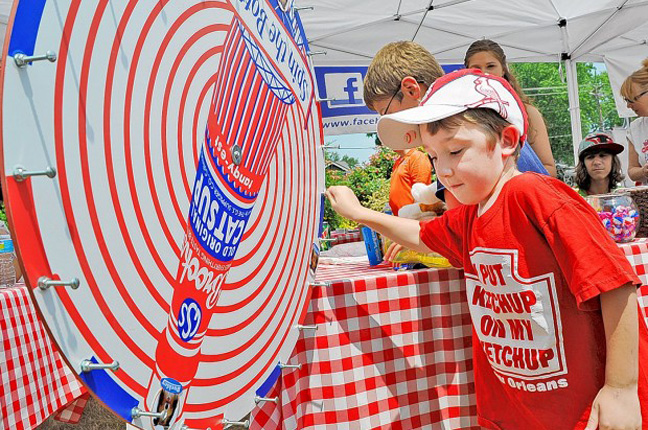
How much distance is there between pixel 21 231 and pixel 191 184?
26 centimetres

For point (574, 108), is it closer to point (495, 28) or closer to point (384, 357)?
point (495, 28)

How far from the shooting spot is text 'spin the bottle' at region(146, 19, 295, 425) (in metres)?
0.74

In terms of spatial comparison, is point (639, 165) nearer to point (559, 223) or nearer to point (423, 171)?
point (423, 171)

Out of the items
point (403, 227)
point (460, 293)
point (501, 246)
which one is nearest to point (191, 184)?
point (501, 246)

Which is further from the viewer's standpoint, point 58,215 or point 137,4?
point 137,4

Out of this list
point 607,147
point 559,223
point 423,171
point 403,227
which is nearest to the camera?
point 559,223

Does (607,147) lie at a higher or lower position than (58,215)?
higher

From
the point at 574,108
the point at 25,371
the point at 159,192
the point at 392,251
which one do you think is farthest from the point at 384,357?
the point at 574,108

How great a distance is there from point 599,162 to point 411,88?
69.2 inches

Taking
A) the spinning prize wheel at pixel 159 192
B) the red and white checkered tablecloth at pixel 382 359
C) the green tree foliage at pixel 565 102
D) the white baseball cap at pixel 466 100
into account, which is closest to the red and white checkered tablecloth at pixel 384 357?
the red and white checkered tablecloth at pixel 382 359

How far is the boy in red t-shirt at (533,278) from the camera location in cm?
101

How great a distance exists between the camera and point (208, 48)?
0.81 meters

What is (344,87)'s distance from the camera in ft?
20.9

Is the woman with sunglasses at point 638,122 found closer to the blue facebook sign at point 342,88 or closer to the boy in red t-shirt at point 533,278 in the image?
the boy in red t-shirt at point 533,278
